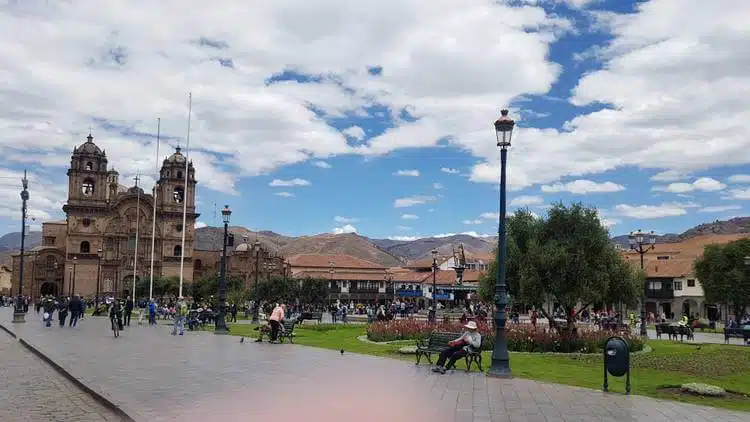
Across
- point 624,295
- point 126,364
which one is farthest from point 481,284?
point 126,364

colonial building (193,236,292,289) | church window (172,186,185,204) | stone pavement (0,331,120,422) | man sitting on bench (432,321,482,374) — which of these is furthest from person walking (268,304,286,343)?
church window (172,186,185,204)

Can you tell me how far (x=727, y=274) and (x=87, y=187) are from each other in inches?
3149

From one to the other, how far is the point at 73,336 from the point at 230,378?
52.4 ft

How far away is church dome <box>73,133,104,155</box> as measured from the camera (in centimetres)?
9288

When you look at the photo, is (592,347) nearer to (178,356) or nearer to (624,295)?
(624,295)

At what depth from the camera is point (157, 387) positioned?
1227 cm

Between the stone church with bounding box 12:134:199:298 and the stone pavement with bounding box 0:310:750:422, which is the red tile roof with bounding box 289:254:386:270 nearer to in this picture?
the stone church with bounding box 12:134:199:298

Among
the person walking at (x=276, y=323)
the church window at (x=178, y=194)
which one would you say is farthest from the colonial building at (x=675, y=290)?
the church window at (x=178, y=194)

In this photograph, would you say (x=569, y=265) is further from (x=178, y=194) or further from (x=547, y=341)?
(x=178, y=194)

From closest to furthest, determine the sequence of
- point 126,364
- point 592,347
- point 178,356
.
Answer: point 126,364 < point 178,356 < point 592,347

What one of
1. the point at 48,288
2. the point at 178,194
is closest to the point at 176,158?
the point at 178,194

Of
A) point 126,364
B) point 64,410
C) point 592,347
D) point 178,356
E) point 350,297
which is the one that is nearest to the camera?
point 64,410

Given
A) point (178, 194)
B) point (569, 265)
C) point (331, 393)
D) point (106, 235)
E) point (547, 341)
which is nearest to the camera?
point (331, 393)

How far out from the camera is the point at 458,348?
49.2 ft
